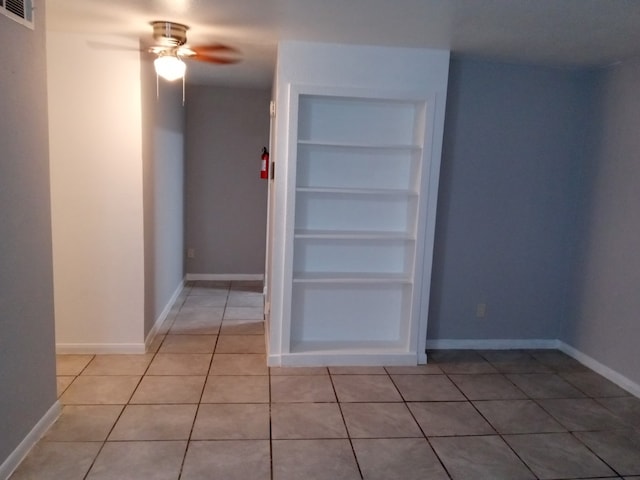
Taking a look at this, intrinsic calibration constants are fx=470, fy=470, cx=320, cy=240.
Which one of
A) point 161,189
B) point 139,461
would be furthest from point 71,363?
point 161,189

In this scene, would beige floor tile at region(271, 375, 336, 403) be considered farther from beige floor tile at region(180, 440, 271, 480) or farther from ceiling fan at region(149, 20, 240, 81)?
ceiling fan at region(149, 20, 240, 81)

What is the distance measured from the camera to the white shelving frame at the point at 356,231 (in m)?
3.27

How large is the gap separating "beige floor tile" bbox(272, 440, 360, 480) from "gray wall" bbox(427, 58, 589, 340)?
164 centimetres

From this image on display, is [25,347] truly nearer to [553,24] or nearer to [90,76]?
[90,76]

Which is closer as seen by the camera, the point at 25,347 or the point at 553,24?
the point at 25,347

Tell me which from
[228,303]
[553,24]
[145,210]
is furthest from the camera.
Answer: [228,303]

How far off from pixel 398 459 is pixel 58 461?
160 centimetres

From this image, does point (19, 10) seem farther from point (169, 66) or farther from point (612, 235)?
point (612, 235)

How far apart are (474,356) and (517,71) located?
2185 millimetres

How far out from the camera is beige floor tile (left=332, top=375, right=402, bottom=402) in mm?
2916

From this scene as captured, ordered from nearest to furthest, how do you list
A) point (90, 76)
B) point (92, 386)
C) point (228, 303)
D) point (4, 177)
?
point (4, 177)
point (92, 386)
point (90, 76)
point (228, 303)

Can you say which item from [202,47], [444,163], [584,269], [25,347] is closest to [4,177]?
[25,347]

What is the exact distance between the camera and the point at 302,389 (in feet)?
9.83

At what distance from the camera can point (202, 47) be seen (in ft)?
10.8
